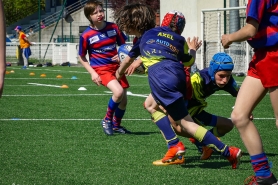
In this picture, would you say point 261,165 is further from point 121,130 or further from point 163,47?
point 121,130

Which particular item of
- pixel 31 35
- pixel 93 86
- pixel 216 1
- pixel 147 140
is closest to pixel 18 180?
pixel 147 140

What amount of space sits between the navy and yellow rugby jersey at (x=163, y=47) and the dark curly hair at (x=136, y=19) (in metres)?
0.47

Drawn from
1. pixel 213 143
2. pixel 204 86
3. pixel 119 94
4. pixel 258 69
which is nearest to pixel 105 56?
pixel 119 94

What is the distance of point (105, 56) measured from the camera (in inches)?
376

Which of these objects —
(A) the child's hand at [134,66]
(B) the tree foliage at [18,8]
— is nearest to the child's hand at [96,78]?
(A) the child's hand at [134,66]

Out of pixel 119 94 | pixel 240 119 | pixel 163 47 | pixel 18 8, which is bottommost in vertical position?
pixel 119 94

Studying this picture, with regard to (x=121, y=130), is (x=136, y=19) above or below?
above

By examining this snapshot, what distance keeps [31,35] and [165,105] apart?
137 ft

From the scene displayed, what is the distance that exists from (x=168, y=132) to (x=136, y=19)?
4.11 feet

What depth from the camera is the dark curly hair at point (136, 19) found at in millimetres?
6832

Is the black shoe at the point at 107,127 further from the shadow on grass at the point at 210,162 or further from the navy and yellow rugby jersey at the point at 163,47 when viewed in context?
the navy and yellow rugby jersey at the point at 163,47

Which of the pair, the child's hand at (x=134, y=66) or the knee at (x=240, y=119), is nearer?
the knee at (x=240, y=119)

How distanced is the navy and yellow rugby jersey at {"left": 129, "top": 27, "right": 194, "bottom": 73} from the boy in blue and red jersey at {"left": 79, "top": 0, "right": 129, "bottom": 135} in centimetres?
271

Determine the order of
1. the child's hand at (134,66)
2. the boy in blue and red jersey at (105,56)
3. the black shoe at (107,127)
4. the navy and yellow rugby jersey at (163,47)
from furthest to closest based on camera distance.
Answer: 1. the boy in blue and red jersey at (105,56)
2. the black shoe at (107,127)
3. the child's hand at (134,66)
4. the navy and yellow rugby jersey at (163,47)
